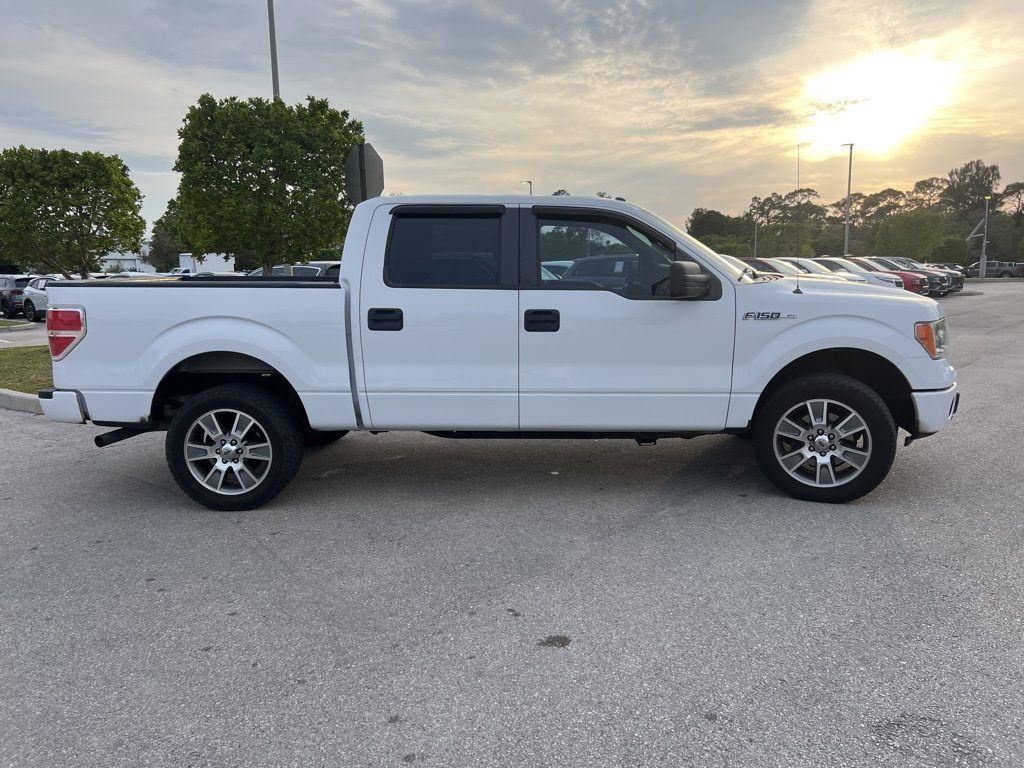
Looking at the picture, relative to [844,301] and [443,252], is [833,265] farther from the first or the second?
[443,252]

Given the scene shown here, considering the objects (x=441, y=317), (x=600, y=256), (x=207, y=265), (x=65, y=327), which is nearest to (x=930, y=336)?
(x=600, y=256)

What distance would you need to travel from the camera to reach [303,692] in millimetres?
2697

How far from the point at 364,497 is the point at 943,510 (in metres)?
3.80

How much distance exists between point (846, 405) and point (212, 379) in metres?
4.23

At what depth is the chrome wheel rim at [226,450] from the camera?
4672 millimetres

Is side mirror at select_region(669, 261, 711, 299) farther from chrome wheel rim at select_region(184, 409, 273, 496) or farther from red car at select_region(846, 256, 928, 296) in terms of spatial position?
red car at select_region(846, 256, 928, 296)

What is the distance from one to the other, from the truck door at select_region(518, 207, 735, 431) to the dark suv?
26.6 m

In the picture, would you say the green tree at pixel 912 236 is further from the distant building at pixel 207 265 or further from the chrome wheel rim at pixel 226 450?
the chrome wheel rim at pixel 226 450

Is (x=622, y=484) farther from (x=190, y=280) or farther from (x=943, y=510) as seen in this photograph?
(x=190, y=280)

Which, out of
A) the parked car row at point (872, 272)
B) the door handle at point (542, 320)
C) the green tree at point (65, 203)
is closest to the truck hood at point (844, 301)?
the door handle at point (542, 320)

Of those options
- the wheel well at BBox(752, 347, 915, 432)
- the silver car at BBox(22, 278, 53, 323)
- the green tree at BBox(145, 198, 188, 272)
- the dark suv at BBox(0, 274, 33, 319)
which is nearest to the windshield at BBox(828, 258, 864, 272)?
the wheel well at BBox(752, 347, 915, 432)

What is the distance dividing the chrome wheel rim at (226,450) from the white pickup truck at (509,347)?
0.5 inches

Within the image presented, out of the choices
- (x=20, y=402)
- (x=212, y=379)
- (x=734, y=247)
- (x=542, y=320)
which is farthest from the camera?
(x=734, y=247)

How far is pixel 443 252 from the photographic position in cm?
461
